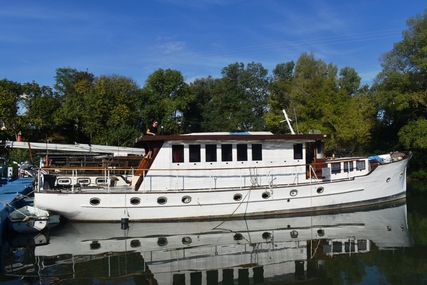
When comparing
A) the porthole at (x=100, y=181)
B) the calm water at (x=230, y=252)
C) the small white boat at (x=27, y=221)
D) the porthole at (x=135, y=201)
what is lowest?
the calm water at (x=230, y=252)

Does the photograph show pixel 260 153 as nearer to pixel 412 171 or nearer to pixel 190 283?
pixel 190 283

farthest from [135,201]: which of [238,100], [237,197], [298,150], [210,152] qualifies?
[238,100]

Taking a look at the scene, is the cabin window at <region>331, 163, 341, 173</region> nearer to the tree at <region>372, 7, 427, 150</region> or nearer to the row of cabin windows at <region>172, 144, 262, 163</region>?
the row of cabin windows at <region>172, 144, 262, 163</region>

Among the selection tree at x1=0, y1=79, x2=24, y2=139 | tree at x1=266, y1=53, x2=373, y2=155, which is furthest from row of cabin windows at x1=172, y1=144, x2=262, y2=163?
tree at x1=0, y1=79, x2=24, y2=139

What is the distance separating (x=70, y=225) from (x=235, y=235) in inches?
245

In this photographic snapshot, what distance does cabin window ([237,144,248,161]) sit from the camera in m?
15.1

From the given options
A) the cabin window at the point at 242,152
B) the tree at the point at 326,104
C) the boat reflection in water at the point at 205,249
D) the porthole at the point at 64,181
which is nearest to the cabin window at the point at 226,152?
the cabin window at the point at 242,152

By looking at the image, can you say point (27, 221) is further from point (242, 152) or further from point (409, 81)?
point (409, 81)

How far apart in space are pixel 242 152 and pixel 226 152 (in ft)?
2.15

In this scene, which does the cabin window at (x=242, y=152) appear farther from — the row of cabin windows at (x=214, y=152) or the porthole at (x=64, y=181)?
the porthole at (x=64, y=181)

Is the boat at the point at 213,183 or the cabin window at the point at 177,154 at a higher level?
the cabin window at the point at 177,154

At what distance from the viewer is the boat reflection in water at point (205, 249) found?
9.09m

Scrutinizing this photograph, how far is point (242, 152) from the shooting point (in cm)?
1516

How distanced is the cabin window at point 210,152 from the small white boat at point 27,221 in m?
6.14
